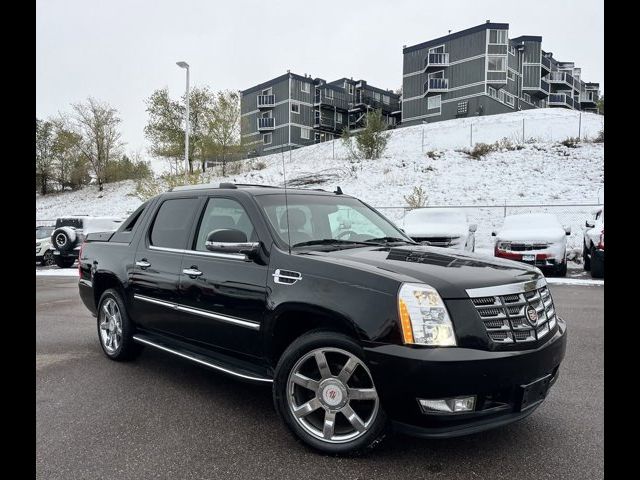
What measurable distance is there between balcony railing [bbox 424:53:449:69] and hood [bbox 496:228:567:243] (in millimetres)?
46079

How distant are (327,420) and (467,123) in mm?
47171

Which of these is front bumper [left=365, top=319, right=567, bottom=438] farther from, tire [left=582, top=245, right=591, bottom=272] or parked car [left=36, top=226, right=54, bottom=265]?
parked car [left=36, top=226, right=54, bottom=265]

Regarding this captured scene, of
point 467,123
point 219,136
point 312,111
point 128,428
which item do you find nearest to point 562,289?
point 128,428

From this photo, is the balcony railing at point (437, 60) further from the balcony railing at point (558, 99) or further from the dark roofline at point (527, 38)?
the balcony railing at point (558, 99)

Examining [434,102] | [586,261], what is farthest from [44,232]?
[434,102]

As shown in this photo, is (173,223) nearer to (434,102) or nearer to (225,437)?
(225,437)

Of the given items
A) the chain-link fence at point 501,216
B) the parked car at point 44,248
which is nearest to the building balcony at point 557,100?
the chain-link fence at point 501,216

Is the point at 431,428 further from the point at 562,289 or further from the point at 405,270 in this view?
the point at 562,289

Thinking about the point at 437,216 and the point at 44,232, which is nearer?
the point at 437,216

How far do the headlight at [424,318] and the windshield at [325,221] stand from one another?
3.66 ft

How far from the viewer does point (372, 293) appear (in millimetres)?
2887

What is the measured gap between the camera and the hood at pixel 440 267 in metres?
2.86

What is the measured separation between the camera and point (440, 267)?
10.3 feet

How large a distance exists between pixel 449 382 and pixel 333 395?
737 mm
